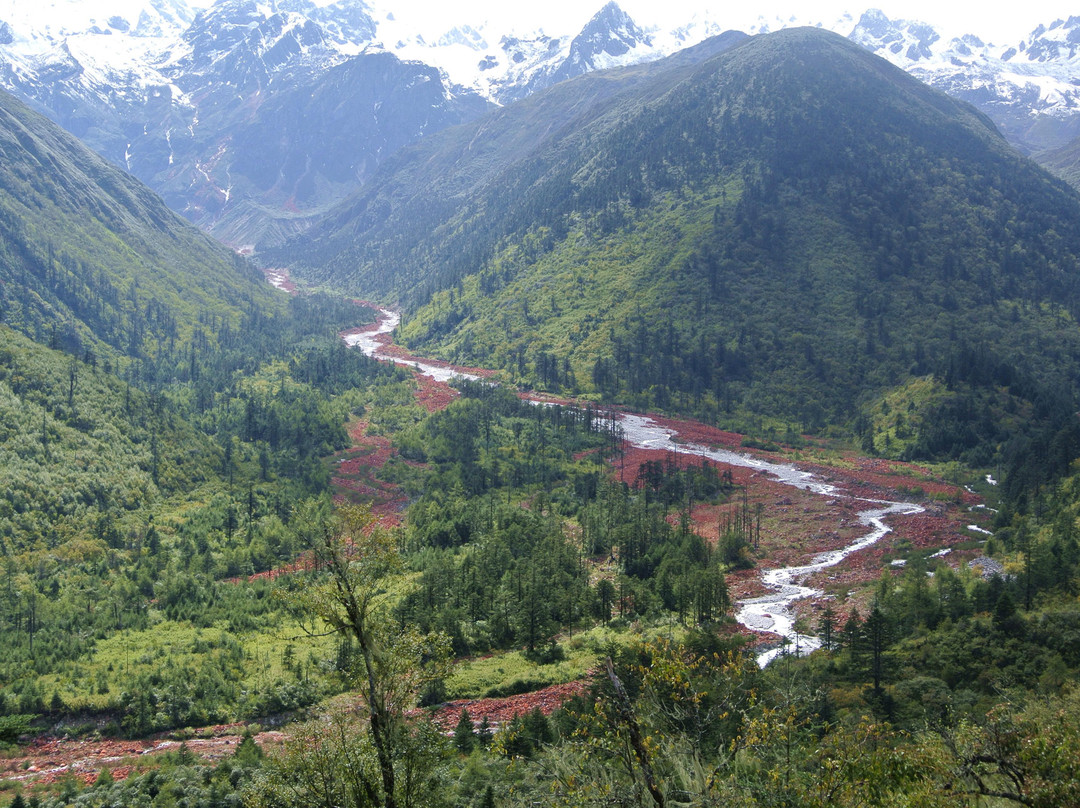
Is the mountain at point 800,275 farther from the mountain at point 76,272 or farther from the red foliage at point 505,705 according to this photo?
the red foliage at point 505,705

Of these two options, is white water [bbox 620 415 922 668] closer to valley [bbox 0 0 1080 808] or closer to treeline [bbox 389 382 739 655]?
valley [bbox 0 0 1080 808]

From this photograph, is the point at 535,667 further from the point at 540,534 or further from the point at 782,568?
the point at 782,568

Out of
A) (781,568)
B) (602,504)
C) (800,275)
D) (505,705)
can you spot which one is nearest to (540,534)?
(602,504)

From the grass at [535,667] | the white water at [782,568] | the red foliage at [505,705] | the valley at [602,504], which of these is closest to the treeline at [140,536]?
the valley at [602,504]

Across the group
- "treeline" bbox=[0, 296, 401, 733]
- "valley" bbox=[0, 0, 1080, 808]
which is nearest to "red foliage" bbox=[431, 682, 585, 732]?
"valley" bbox=[0, 0, 1080, 808]

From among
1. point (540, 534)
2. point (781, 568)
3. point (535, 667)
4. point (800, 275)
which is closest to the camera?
point (535, 667)
